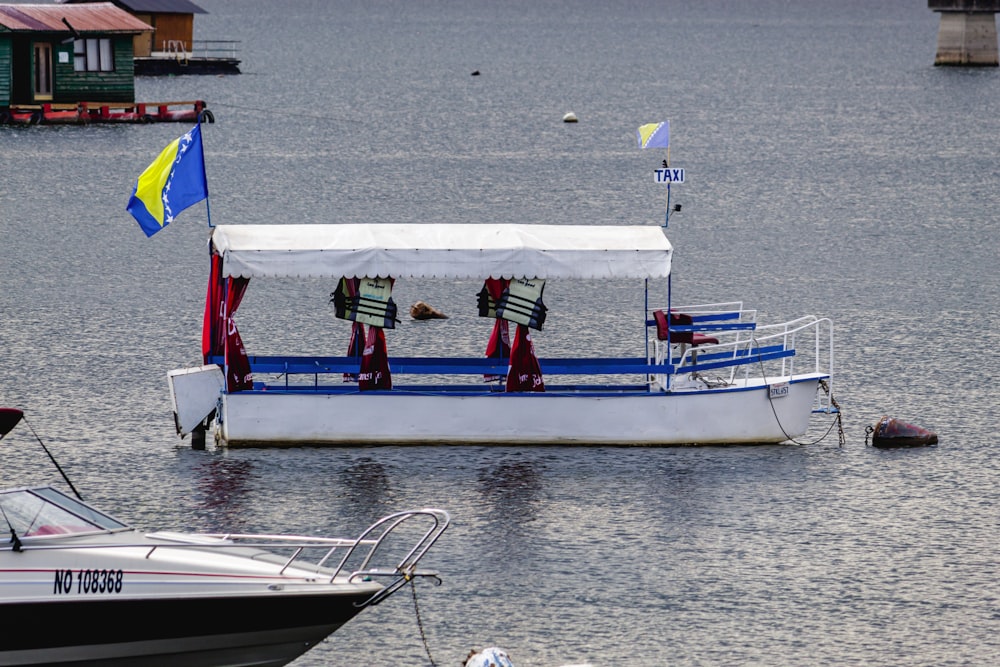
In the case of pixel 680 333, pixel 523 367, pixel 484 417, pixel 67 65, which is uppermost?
pixel 67 65

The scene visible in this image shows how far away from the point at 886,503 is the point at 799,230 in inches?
1329

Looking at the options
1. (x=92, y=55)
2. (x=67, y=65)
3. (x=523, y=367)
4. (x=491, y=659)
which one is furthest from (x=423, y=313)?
(x=92, y=55)

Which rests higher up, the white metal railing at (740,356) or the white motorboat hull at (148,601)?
the white metal railing at (740,356)

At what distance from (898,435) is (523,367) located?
6725 millimetres

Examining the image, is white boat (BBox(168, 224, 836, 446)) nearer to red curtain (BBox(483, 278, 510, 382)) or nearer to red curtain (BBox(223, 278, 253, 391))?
red curtain (BBox(223, 278, 253, 391))

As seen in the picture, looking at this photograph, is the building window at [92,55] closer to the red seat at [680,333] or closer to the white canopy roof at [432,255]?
the white canopy roof at [432,255]

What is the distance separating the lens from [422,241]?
2744cm

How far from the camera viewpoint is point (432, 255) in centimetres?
2702

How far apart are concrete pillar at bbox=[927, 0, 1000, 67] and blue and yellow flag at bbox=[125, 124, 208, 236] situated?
117 m

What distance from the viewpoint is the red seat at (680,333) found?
27781 mm

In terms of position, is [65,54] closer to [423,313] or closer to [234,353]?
[423,313]

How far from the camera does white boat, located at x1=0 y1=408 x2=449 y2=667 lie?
16.2 meters

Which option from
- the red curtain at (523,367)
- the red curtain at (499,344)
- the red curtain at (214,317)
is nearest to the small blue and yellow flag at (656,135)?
the red curtain at (499,344)

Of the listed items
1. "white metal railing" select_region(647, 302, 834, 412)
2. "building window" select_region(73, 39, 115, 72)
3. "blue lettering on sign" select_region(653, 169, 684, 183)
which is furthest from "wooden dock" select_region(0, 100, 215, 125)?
"blue lettering on sign" select_region(653, 169, 684, 183)
